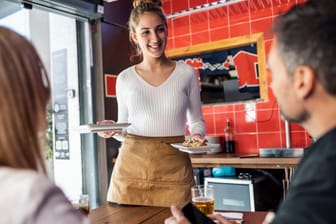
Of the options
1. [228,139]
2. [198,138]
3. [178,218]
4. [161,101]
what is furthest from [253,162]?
[178,218]

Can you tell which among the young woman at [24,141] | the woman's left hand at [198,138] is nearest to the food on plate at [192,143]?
the woman's left hand at [198,138]

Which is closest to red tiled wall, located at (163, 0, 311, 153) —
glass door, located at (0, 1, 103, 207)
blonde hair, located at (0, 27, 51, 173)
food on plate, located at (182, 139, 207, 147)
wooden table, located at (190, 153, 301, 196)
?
wooden table, located at (190, 153, 301, 196)

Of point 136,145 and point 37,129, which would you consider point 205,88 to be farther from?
point 37,129

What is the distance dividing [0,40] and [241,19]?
2.89 m

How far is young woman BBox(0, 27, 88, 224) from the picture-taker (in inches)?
18.2

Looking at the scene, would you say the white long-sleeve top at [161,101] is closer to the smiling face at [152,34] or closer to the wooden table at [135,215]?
the smiling face at [152,34]

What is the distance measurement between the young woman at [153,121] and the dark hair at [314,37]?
0.84m

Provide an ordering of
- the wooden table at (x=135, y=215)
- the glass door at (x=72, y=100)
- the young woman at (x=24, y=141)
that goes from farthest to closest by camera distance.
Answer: the glass door at (x=72, y=100), the wooden table at (x=135, y=215), the young woman at (x=24, y=141)

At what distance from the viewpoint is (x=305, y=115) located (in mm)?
646

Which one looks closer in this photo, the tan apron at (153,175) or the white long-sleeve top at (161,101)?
the tan apron at (153,175)

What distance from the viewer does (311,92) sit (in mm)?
610

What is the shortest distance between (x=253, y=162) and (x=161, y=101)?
4.19 ft

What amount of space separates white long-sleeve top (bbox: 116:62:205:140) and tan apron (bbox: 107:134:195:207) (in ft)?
0.18

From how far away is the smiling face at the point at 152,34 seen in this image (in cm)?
149
